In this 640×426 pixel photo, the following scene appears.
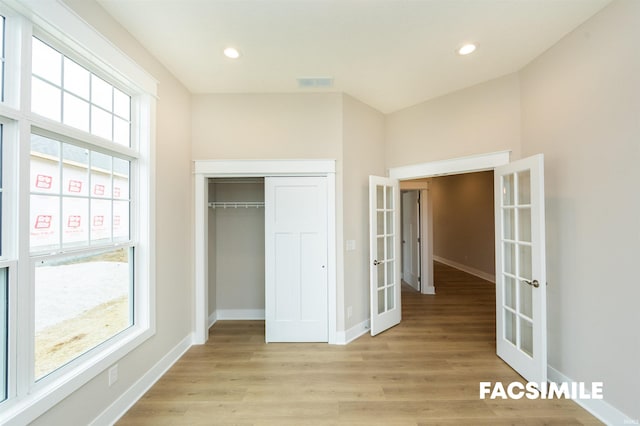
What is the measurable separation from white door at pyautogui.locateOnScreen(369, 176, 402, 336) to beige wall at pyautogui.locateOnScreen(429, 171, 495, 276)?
96.9 inches

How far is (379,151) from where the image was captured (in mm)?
3740

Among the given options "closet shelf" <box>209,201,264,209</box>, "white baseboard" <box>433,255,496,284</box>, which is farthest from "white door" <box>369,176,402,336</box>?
"white baseboard" <box>433,255,496,284</box>

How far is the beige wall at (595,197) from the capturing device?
5.84 ft

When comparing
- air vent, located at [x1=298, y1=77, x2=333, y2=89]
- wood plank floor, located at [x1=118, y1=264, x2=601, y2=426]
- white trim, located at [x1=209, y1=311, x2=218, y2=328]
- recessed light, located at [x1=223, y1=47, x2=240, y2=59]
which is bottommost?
wood plank floor, located at [x1=118, y1=264, x2=601, y2=426]

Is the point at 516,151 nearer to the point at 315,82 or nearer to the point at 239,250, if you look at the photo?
the point at 315,82

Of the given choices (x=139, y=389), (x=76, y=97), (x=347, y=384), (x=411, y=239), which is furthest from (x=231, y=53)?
(x=411, y=239)

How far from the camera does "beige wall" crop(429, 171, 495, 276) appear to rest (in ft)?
21.3

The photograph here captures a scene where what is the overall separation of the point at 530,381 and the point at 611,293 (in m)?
1.03

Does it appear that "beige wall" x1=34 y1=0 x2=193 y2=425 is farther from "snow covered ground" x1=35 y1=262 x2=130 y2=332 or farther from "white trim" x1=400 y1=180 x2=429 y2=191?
"white trim" x1=400 y1=180 x2=429 y2=191

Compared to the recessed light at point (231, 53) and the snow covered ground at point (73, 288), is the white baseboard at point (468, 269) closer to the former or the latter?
the recessed light at point (231, 53)

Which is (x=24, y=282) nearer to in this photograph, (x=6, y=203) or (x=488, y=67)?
(x=6, y=203)

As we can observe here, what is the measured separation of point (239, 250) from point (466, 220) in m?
6.35

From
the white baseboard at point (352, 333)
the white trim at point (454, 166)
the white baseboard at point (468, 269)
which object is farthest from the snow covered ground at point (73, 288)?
the white baseboard at point (468, 269)

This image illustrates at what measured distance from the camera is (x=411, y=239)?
19.1 ft
